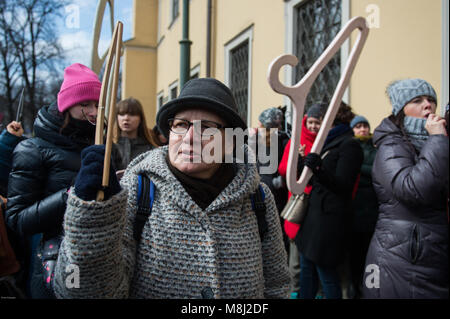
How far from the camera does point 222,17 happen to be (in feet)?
20.8

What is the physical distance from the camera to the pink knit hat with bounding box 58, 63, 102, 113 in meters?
1.41

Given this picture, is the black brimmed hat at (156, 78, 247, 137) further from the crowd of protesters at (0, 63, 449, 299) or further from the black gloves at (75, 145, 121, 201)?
the black gloves at (75, 145, 121, 201)

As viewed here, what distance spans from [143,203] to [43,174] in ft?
2.40

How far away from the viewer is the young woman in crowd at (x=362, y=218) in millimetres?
2926

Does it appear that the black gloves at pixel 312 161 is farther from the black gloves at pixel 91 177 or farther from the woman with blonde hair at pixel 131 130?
the black gloves at pixel 91 177

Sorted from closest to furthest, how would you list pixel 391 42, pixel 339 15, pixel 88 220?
pixel 88 220
pixel 391 42
pixel 339 15

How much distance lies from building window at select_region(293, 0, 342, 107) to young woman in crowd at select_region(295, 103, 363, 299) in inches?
64.3

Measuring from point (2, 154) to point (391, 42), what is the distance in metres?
3.20

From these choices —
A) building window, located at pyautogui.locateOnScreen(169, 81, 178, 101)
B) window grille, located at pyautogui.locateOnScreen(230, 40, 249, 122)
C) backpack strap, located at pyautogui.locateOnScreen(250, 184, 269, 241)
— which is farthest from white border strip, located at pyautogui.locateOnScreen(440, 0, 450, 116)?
window grille, located at pyautogui.locateOnScreen(230, 40, 249, 122)

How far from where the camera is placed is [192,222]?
49.4 inches

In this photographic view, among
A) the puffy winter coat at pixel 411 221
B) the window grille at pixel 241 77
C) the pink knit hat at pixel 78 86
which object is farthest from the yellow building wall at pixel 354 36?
the puffy winter coat at pixel 411 221

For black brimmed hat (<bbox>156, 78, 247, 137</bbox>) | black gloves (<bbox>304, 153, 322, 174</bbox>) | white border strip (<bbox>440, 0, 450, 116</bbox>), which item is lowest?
black gloves (<bbox>304, 153, 322, 174</bbox>)
